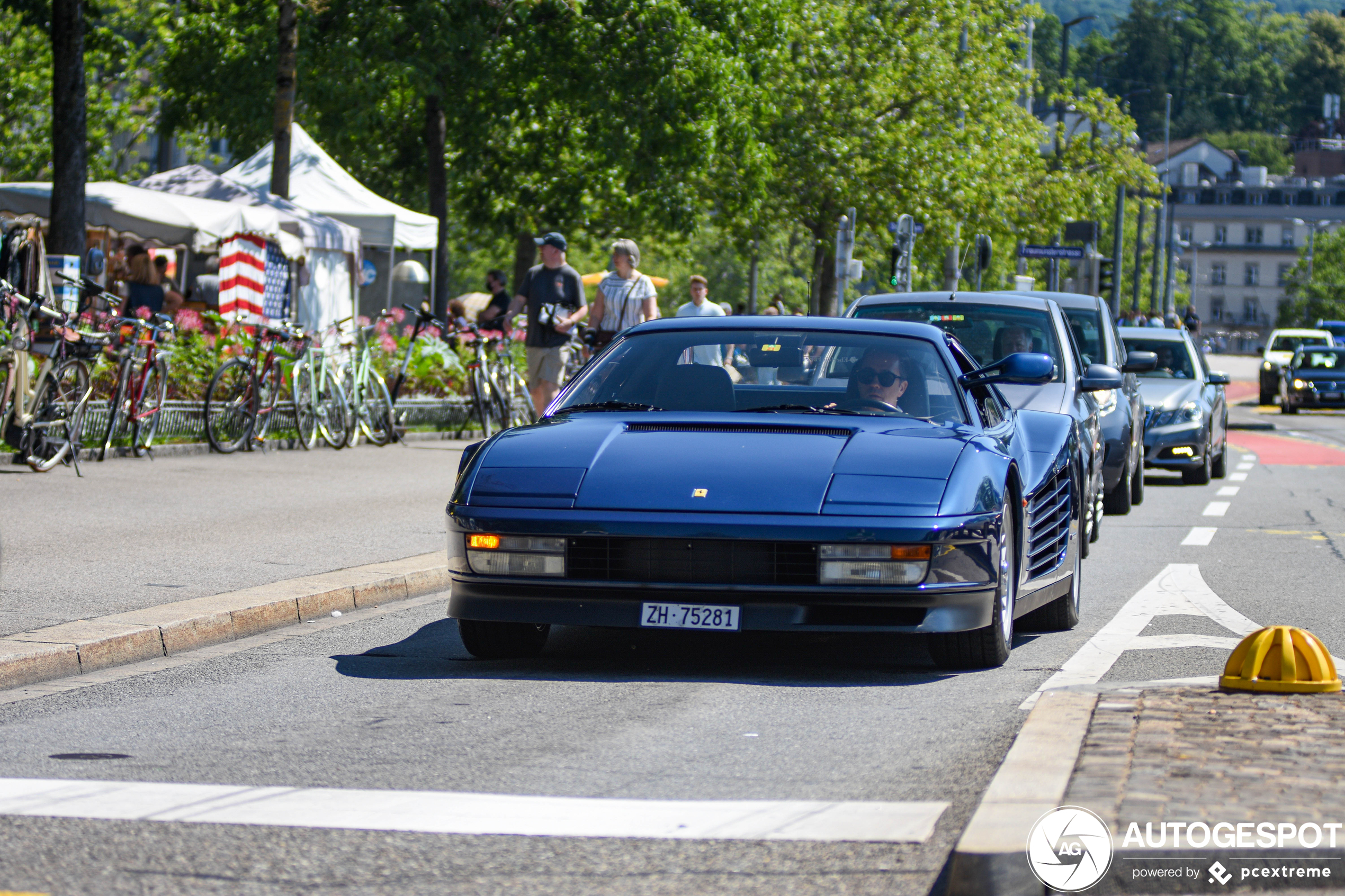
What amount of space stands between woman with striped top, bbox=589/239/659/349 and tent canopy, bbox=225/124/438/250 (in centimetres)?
1153

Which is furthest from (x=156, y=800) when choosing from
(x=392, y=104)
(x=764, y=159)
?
(x=764, y=159)

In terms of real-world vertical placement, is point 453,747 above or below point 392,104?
below

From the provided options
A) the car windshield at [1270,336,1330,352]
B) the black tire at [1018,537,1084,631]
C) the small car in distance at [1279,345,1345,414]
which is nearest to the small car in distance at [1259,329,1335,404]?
the car windshield at [1270,336,1330,352]

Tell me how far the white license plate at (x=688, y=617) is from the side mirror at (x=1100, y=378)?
17.6ft

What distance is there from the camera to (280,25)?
22.7m

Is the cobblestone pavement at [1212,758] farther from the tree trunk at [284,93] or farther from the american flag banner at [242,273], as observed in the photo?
the tree trunk at [284,93]

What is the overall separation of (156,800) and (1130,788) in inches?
93.5

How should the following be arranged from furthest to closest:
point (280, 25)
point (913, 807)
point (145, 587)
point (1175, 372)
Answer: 1. point (280, 25)
2. point (1175, 372)
3. point (145, 587)
4. point (913, 807)

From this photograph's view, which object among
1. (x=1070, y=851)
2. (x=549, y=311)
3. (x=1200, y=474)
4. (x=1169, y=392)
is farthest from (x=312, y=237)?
(x=1070, y=851)

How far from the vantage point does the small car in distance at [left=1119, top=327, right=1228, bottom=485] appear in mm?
17453

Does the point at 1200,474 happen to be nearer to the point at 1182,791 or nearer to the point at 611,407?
the point at 611,407

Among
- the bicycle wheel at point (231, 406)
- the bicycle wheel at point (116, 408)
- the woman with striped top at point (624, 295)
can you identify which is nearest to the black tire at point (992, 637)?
the woman with striped top at point (624, 295)

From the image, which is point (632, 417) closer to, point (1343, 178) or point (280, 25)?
point (280, 25)

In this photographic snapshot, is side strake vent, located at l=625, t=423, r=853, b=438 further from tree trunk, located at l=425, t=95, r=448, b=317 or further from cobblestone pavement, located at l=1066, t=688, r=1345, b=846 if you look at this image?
tree trunk, located at l=425, t=95, r=448, b=317
